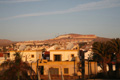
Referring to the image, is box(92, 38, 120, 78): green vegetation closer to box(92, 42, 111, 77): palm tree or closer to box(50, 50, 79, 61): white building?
box(92, 42, 111, 77): palm tree

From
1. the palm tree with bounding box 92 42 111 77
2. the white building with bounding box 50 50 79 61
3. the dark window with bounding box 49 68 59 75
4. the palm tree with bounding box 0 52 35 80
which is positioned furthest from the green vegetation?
the palm tree with bounding box 0 52 35 80

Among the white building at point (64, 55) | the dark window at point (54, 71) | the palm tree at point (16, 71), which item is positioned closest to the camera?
the palm tree at point (16, 71)

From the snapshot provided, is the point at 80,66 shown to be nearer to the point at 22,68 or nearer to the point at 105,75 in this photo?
the point at 105,75

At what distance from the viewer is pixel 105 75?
3253 centimetres

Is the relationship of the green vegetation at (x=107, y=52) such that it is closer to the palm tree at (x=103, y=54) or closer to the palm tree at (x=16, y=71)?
the palm tree at (x=103, y=54)

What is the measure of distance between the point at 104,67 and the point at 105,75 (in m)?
2.56

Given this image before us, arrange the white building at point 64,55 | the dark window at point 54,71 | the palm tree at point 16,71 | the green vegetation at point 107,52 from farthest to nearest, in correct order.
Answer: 1. the white building at point 64,55
2. the dark window at point 54,71
3. the green vegetation at point 107,52
4. the palm tree at point 16,71

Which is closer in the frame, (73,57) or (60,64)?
(60,64)

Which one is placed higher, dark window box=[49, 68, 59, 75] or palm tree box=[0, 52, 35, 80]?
palm tree box=[0, 52, 35, 80]

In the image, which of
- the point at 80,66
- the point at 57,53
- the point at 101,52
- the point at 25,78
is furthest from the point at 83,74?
the point at 25,78

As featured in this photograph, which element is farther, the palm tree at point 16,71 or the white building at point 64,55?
the white building at point 64,55

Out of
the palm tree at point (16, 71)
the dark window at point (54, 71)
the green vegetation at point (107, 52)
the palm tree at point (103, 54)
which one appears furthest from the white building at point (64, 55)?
the palm tree at point (16, 71)

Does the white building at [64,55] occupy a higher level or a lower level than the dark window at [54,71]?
higher

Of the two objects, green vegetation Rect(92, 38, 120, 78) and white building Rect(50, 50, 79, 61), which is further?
white building Rect(50, 50, 79, 61)
